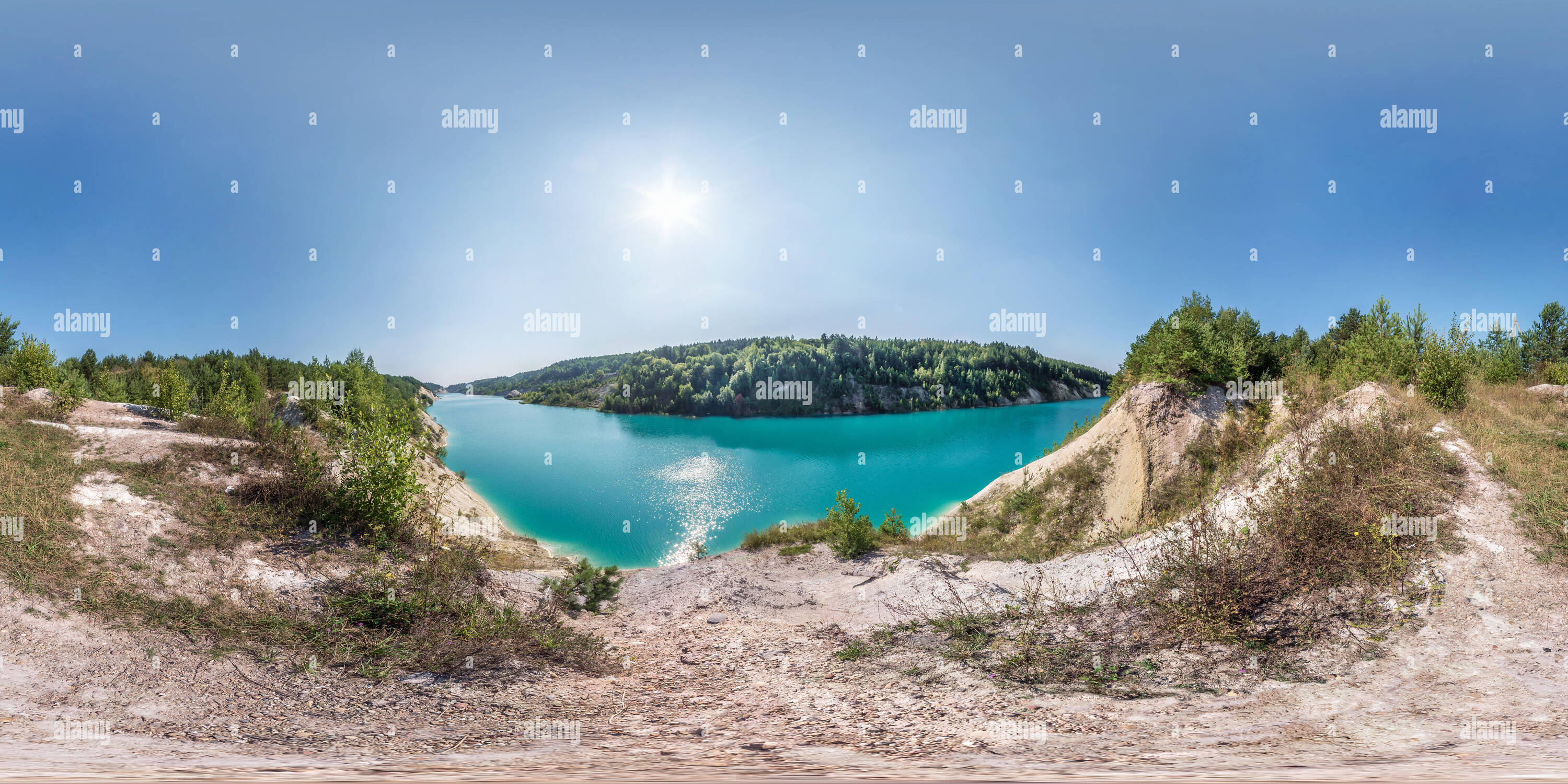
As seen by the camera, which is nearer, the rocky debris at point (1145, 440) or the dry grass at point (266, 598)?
the dry grass at point (266, 598)

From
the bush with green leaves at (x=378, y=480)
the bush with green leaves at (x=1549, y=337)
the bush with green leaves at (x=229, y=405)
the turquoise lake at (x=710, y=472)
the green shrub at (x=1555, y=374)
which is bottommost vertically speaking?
the turquoise lake at (x=710, y=472)

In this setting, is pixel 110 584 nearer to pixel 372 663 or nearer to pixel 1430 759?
pixel 372 663

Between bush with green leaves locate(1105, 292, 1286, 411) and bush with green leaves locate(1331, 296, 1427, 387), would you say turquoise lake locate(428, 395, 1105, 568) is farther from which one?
bush with green leaves locate(1331, 296, 1427, 387)

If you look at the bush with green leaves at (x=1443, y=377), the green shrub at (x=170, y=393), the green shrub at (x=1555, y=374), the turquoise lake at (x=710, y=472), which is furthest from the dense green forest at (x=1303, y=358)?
the green shrub at (x=170, y=393)

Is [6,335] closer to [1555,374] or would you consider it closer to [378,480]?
[378,480]

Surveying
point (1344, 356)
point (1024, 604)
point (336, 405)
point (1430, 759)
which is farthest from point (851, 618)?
point (336, 405)

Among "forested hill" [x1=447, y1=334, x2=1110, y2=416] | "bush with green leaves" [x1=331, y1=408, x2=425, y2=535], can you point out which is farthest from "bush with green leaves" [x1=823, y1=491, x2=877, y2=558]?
"forested hill" [x1=447, y1=334, x2=1110, y2=416]

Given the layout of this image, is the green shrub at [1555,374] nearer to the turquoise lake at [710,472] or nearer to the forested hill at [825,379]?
the turquoise lake at [710,472]
